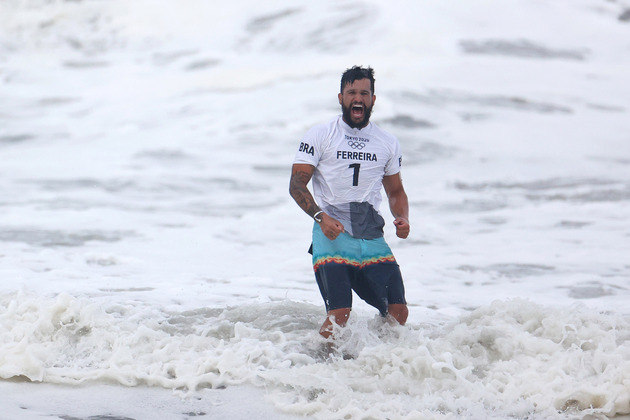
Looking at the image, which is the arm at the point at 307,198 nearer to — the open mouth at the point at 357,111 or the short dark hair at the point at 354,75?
the open mouth at the point at 357,111

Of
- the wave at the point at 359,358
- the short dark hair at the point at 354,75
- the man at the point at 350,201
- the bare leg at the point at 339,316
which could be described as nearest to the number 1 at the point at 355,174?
the man at the point at 350,201

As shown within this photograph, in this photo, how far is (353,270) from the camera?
471 centimetres

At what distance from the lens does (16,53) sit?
25219 millimetres

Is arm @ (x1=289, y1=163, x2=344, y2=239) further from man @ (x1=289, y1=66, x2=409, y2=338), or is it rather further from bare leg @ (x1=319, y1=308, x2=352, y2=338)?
bare leg @ (x1=319, y1=308, x2=352, y2=338)

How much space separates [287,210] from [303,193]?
7304 millimetres

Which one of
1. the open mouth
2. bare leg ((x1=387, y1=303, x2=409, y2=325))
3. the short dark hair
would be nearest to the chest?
the open mouth

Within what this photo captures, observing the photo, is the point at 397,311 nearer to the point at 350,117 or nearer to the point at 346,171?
the point at 346,171

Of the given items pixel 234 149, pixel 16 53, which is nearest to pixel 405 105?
pixel 234 149

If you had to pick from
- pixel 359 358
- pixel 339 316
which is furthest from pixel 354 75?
pixel 359 358

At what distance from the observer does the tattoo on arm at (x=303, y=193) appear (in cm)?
454

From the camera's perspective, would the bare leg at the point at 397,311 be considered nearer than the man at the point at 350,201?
No

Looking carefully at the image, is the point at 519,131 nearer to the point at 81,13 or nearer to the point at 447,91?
the point at 447,91

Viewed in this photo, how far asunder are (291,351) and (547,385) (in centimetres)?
149

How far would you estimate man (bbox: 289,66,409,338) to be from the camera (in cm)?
465
